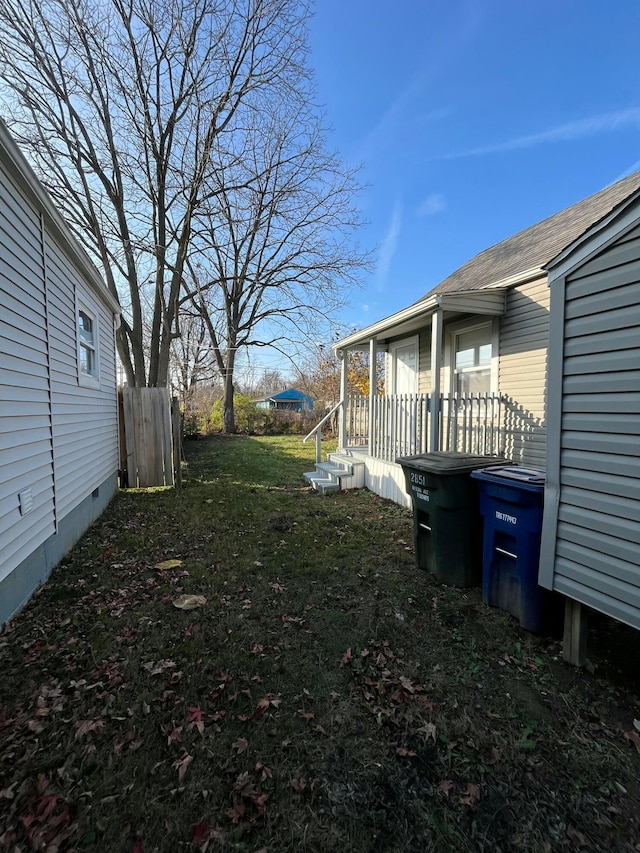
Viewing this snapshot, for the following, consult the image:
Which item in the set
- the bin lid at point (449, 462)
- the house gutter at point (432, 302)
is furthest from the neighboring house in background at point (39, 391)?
the house gutter at point (432, 302)

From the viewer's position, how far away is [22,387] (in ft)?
10.9

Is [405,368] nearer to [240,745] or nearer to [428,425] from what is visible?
[428,425]

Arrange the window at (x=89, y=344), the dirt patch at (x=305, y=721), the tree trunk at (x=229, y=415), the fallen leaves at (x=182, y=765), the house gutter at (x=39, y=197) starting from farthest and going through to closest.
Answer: the tree trunk at (x=229, y=415) < the window at (x=89, y=344) < the house gutter at (x=39, y=197) < the fallen leaves at (x=182, y=765) < the dirt patch at (x=305, y=721)

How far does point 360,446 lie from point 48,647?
690 cm

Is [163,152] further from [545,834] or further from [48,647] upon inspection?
[545,834]

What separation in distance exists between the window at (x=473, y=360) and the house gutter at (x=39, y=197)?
6.40 m

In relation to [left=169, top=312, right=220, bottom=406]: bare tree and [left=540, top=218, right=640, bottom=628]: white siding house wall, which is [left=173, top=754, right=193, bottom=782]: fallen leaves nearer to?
[left=540, top=218, right=640, bottom=628]: white siding house wall

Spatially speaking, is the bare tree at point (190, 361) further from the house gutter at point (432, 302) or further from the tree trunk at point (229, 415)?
the house gutter at point (432, 302)

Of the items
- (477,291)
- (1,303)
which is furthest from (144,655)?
(477,291)

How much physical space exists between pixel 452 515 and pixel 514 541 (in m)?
0.64

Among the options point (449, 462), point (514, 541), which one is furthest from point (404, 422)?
point (514, 541)

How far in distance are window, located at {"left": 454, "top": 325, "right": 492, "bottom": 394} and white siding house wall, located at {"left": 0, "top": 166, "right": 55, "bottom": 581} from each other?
6.52 meters

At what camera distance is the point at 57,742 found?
72.9 inches

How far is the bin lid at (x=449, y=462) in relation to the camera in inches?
131
